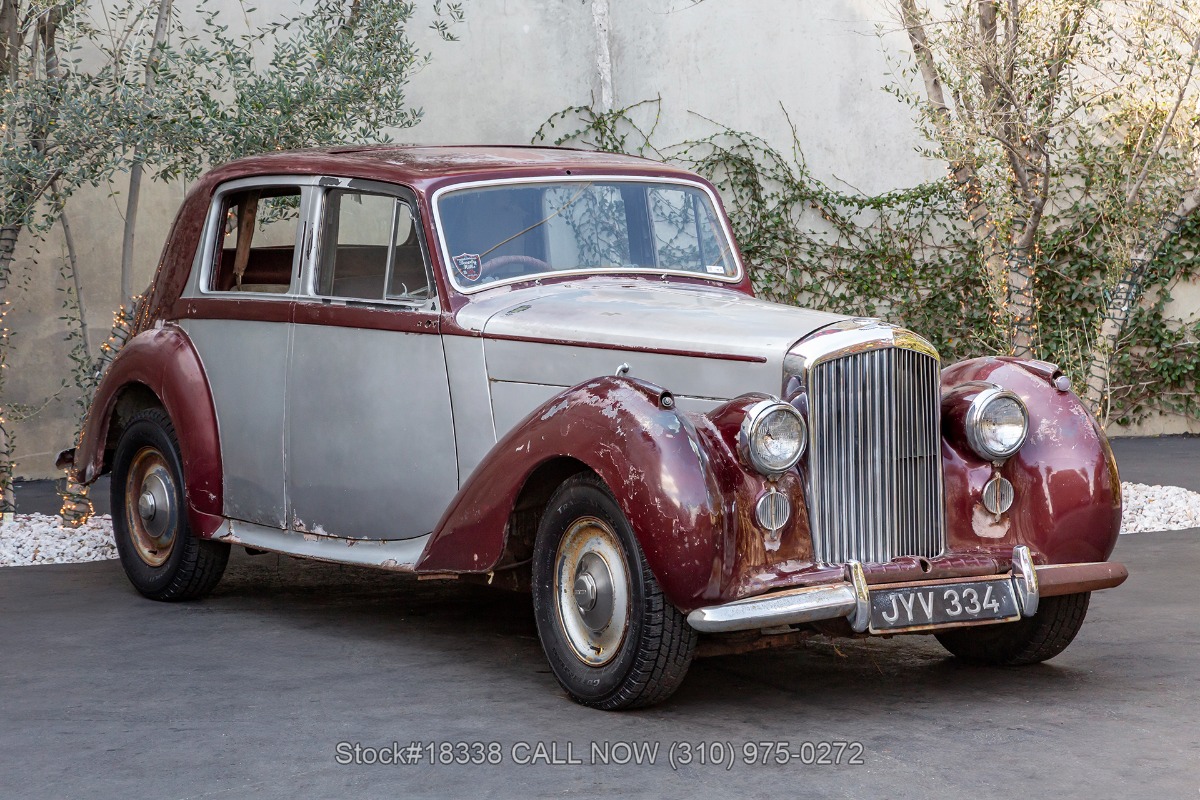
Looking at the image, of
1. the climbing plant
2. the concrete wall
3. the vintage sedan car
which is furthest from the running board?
the climbing plant

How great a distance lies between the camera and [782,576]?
414cm

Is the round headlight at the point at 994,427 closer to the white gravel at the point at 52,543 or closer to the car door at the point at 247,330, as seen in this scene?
the car door at the point at 247,330

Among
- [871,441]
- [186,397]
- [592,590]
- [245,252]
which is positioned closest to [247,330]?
[186,397]

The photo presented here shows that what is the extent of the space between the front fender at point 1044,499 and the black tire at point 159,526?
3155 mm

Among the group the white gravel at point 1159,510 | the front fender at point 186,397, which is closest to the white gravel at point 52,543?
the front fender at point 186,397

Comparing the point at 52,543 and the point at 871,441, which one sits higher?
the point at 871,441

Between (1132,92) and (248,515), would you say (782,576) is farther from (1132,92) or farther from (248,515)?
(1132,92)

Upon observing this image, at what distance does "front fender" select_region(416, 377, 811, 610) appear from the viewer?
4.02 m

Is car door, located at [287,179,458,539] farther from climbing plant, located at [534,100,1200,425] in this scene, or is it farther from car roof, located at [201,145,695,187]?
climbing plant, located at [534,100,1200,425]

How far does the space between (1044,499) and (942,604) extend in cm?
61

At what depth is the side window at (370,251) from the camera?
5.36 m

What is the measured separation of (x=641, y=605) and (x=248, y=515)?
2309 mm

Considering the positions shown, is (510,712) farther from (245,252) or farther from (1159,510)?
(1159,510)

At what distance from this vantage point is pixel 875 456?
4.40 m
